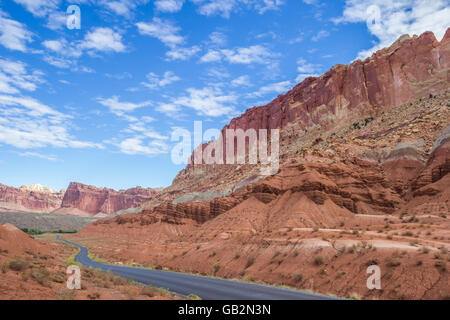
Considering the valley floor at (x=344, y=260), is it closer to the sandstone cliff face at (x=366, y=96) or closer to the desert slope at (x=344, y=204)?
the desert slope at (x=344, y=204)

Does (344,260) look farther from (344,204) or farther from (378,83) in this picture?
(378,83)

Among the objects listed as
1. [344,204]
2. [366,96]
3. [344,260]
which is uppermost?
[366,96]

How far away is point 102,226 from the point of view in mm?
103812

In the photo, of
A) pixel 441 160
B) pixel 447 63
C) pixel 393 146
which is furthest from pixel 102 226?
→ pixel 447 63

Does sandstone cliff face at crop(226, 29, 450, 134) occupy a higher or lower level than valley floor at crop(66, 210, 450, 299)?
higher

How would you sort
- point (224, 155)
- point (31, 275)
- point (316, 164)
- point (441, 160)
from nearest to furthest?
point (31, 275) → point (441, 160) → point (316, 164) → point (224, 155)

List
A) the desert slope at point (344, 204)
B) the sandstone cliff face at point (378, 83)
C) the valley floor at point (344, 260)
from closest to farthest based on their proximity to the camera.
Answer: the valley floor at point (344, 260) < the desert slope at point (344, 204) < the sandstone cliff face at point (378, 83)

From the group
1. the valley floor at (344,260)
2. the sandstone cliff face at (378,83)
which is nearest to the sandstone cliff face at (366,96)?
the sandstone cliff face at (378,83)

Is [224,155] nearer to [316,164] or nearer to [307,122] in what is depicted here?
[307,122]

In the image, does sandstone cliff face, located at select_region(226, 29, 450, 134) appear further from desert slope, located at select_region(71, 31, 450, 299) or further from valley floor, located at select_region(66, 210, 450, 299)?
valley floor, located at select_region(66, 210, 450, 299)

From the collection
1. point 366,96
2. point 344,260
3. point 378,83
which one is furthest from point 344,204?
point 378,83

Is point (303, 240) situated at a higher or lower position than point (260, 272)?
higher

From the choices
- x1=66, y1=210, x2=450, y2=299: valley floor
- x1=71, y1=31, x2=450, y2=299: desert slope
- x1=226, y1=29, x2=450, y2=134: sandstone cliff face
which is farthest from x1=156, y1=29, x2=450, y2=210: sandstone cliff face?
x1=66, y1=210, x2=450, y2=299: valley floor
